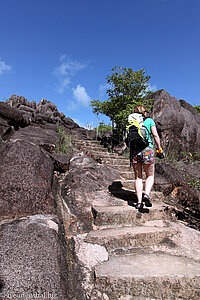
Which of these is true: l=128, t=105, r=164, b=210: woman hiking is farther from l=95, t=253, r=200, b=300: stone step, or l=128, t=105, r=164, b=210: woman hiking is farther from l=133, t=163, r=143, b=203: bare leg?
l=95, t=253, r=200, b=300: stone step

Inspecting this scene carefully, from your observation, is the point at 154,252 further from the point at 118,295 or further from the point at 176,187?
the point at 176,187

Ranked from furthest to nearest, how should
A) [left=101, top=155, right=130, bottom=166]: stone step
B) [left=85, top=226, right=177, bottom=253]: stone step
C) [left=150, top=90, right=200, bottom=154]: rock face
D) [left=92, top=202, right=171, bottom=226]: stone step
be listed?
[left=150, top=90, right=200, bottom=154]: rock face
[left=101, top=155, right=130, bottom=166]: stone step
[left=92, top=202, right=171, bottom=226]: stone step
[left=85, top=226, right=177, bottom=253]: stone step

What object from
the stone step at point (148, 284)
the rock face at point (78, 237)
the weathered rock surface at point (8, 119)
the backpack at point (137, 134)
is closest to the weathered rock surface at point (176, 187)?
the rock face at point (78, 237)

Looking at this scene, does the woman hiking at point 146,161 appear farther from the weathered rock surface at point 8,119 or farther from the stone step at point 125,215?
the weathered rock surface at point 8,119

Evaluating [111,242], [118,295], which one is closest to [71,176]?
[111,242]

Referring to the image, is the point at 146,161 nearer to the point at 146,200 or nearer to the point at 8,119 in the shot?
the point at 146,200

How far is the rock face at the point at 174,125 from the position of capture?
22.4 feet

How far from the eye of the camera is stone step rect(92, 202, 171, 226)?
2.59 meters

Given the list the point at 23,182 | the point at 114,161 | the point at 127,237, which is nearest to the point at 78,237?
the point at 127,237

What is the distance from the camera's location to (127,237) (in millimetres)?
A: 2219

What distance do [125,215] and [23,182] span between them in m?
1.64

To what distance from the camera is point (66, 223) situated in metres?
2.45

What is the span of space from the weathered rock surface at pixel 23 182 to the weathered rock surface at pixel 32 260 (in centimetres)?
32

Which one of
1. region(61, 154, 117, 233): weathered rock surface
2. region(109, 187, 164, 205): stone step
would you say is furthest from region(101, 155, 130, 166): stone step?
region(109, 187, 164, 205): stone step
